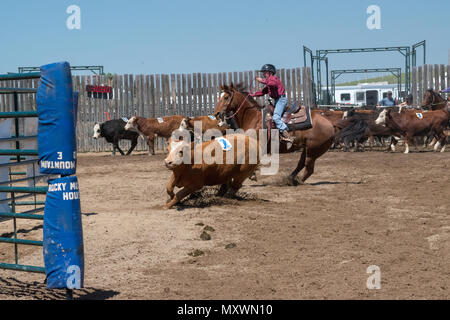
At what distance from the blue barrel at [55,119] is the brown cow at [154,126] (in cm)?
1717

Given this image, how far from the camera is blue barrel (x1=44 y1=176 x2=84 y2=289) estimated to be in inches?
183

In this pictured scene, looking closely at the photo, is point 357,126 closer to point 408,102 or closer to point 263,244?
point 408,102

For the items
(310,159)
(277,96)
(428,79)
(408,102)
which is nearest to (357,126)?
(408,102)

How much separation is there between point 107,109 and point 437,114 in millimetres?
14024

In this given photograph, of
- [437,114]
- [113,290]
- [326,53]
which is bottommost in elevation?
[113,290]

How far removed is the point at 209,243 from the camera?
679 centimetres

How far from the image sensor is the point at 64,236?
466cm

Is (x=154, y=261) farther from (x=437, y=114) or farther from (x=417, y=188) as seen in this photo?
(x=437, y=114)

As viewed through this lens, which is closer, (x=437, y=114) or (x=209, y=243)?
(x=209, y=243)

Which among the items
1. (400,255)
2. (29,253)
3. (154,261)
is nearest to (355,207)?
(400,255)

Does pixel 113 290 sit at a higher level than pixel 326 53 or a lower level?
lower

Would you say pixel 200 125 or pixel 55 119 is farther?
pixel 200 125

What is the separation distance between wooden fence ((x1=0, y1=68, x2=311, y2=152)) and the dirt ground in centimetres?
1393

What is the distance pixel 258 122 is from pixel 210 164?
309 centimetres
